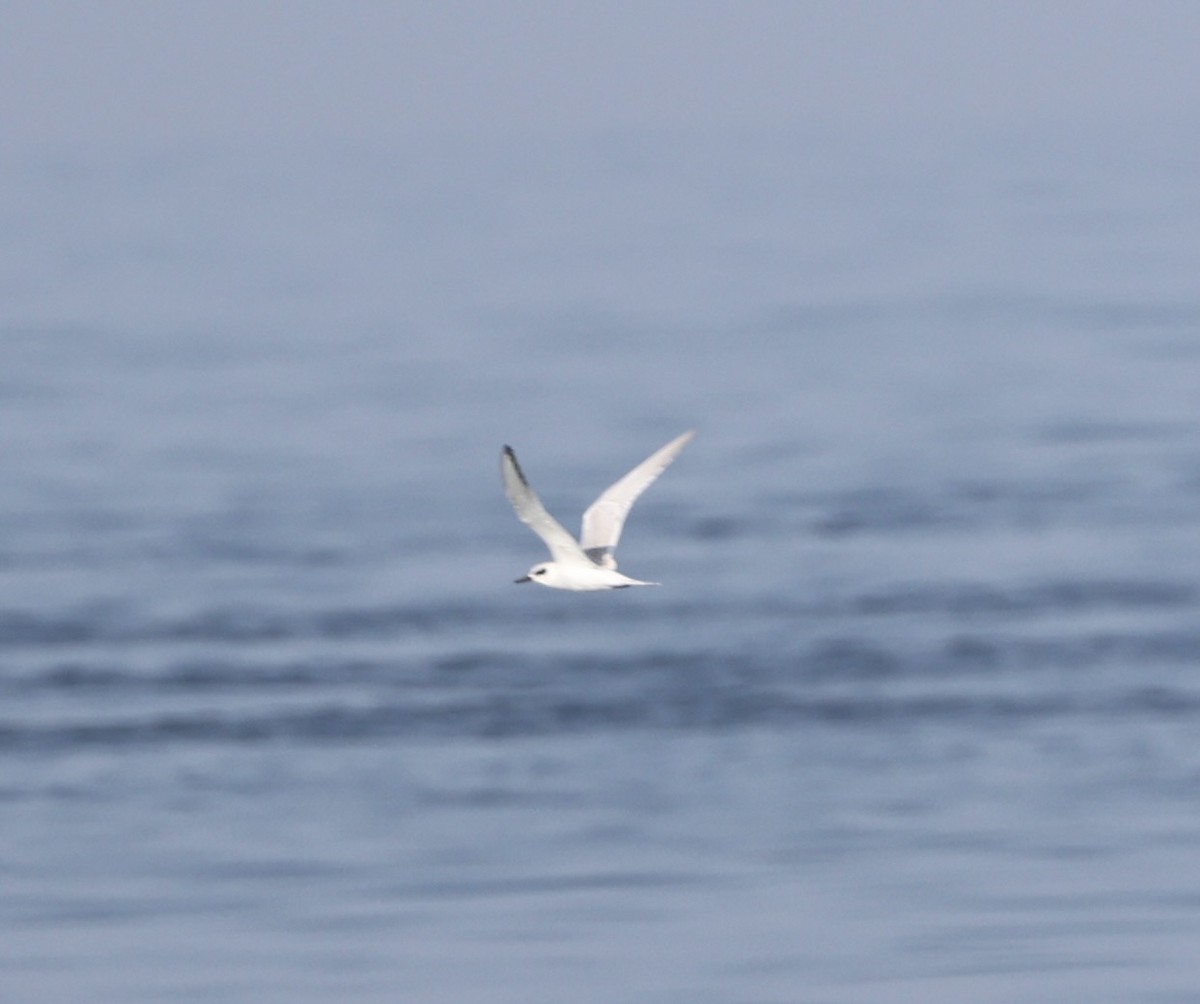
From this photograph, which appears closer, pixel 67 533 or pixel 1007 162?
pixel 67 533

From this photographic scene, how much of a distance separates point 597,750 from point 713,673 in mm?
1965

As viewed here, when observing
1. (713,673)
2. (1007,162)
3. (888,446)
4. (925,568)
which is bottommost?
(713,673)

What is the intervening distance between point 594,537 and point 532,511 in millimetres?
1288

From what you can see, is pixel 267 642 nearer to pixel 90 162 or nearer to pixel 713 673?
pixel 713 673

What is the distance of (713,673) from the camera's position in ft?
74.2

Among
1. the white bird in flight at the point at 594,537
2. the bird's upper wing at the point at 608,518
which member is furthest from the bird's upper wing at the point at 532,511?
the bird's upper wing at the point at 608,518

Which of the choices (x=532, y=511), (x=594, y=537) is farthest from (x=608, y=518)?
(x=532, y=511)

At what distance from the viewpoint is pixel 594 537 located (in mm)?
20703

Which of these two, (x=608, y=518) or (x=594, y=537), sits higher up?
(x=608, y=518)

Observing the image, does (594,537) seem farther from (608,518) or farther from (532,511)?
(532,511)

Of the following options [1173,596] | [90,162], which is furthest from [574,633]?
[90,162]

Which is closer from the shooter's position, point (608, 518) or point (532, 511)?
point (532, 511)

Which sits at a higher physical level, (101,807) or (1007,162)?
(1007,162)

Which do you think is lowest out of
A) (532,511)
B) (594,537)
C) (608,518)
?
(532,511)
